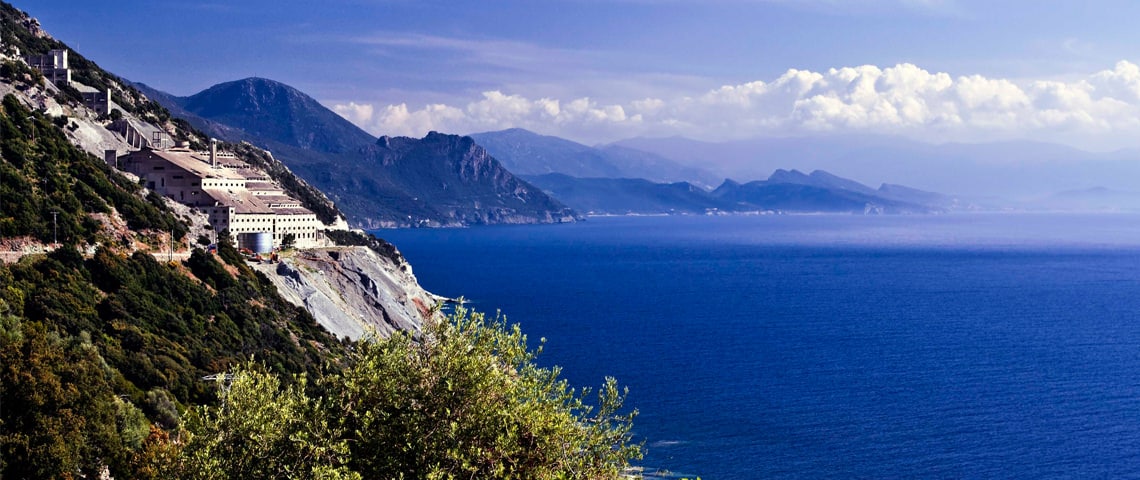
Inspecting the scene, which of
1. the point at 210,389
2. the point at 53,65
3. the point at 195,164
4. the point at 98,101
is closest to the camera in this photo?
the point at 210,389

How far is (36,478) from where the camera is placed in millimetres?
28406

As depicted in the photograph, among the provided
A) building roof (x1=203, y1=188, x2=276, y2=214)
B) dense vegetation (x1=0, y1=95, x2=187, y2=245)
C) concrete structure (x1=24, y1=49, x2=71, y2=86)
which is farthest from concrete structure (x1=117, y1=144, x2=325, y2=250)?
concrete structure (x1=24, y1=49, x2=71, y2=86)

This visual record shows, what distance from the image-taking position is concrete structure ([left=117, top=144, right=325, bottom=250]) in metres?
80.9

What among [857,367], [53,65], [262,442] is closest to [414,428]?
[262,442]

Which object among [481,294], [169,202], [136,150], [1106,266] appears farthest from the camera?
[1106,266]

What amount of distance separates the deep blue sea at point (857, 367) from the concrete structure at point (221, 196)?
86.5ft

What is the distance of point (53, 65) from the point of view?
9506 cm

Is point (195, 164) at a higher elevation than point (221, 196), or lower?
higher

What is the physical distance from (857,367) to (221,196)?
181 feet

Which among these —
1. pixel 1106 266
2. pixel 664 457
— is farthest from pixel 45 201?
pixel 1106 266

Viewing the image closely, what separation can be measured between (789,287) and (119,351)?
118 metres

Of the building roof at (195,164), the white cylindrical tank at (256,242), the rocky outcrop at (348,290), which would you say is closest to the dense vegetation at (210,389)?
the rocky outcrop at (348,290)

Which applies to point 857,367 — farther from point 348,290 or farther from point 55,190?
point 55,190

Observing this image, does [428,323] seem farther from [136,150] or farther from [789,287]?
[789,287]
